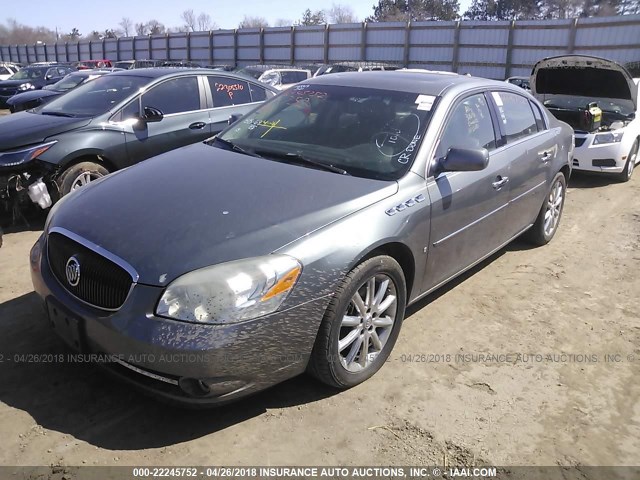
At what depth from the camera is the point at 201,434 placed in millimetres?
2566

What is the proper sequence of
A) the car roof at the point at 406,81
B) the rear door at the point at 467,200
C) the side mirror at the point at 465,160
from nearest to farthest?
the side mirror at the point at 465,160
the rear door at the point at 467,200
the car roof at the point at 406,81

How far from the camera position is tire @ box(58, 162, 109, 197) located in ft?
17.4

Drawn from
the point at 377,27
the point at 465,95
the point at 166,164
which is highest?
the point at 377,27

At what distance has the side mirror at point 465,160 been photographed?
3234mm

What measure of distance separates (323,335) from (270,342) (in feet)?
1.06

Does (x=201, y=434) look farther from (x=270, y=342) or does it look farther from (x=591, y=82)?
(x=591, y=82)

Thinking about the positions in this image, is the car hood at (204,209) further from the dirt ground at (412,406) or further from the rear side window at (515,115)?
the rear side window at (515,115)

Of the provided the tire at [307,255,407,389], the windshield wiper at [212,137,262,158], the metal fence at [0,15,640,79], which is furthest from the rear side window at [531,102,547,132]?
→ the metal fence at [0,15,640,79]

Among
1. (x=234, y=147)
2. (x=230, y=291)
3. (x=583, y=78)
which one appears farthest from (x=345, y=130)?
(x=583, y=78)

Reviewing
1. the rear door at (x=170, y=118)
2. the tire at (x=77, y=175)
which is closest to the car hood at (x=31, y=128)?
the tire at (x=77, y=175)

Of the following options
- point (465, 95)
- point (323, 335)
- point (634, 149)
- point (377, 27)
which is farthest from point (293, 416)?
point (377, 27)

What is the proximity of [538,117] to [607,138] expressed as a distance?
3.80 meters

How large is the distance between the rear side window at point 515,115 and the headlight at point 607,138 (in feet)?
12.6

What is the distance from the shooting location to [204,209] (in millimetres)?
2795
